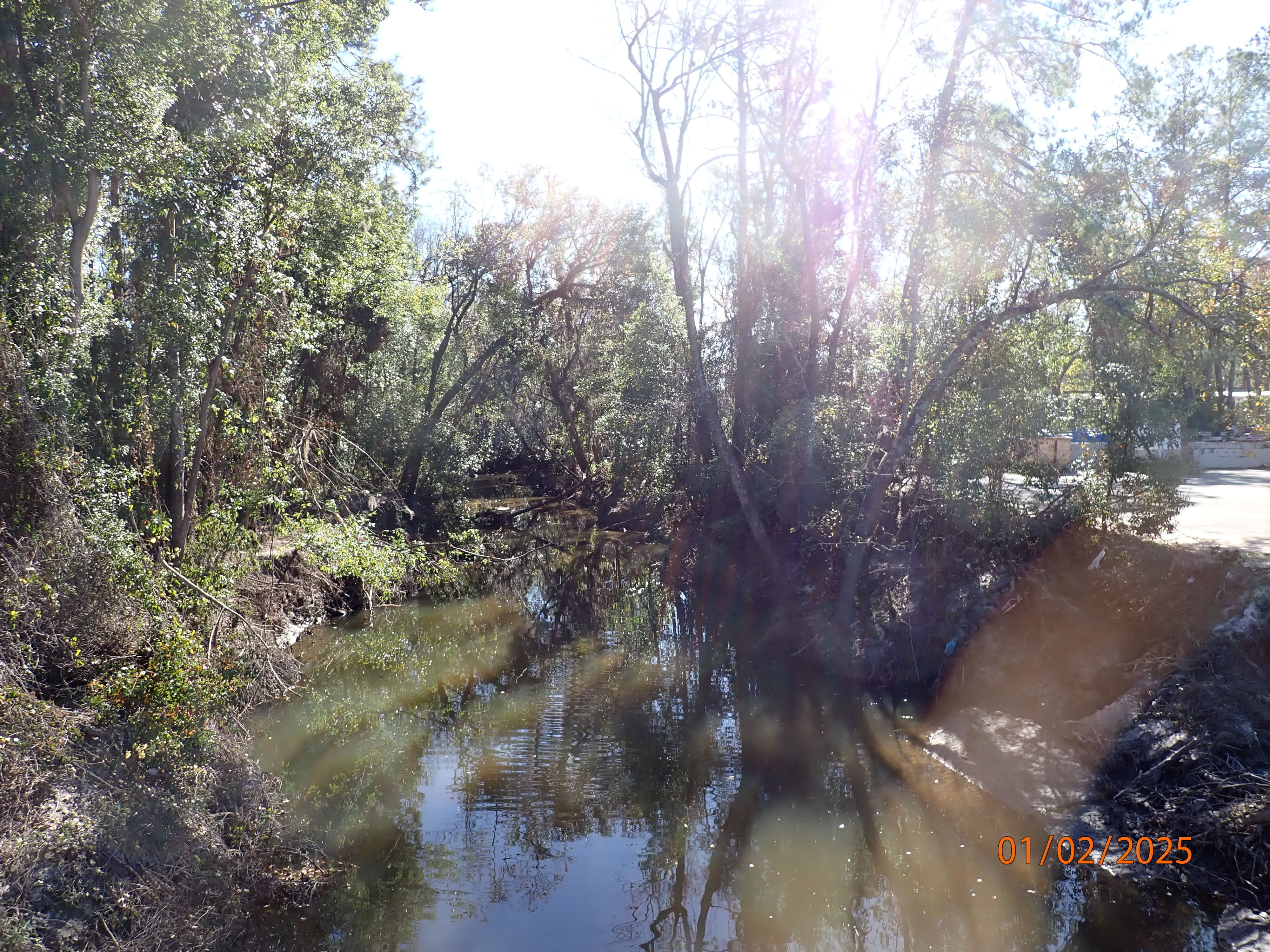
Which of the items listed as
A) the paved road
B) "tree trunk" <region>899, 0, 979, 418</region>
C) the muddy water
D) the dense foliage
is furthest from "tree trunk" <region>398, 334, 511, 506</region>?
the paved road

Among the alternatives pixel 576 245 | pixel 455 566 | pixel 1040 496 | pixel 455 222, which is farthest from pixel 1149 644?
pixel 455 222

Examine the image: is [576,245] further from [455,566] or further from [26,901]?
[26,901]

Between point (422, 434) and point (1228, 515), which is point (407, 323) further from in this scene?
point (1228, 515)

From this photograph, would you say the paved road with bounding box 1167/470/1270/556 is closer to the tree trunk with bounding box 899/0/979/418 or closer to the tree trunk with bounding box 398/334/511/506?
the tree trunk with bounding box 899/0/979/418

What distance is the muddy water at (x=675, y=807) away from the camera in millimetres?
7406

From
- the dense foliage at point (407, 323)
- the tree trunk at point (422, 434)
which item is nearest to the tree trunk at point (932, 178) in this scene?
the dense foliage at point (407, 323)

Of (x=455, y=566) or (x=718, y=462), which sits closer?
(x=455, y=566)

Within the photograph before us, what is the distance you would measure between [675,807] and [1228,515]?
32.8 feet

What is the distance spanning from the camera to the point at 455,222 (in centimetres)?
3175

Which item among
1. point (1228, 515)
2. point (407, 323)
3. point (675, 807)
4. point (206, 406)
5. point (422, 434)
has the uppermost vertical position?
point (407, 323)

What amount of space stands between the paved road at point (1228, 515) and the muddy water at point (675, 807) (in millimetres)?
2461

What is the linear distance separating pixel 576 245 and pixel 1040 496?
62.8 ft

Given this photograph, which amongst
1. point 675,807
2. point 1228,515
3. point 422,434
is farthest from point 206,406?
point 1228,515

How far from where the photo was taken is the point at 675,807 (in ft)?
32.1
